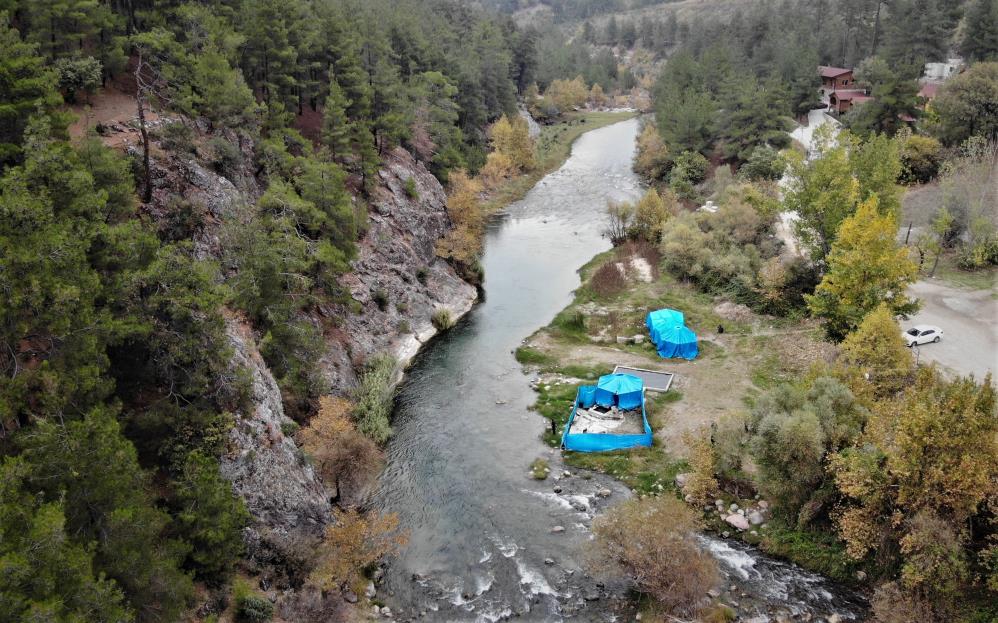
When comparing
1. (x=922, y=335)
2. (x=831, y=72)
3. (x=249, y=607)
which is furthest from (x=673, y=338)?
(x=831, y=72)

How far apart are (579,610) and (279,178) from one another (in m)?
34.1

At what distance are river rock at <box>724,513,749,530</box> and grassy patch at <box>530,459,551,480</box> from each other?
31.5ft

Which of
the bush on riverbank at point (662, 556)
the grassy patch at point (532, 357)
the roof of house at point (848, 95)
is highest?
the roof of house at point (848, 95)

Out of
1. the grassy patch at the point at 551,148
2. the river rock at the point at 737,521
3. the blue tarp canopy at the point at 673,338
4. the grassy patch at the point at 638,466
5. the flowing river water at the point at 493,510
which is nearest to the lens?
the flowing river water at the point at 493,510

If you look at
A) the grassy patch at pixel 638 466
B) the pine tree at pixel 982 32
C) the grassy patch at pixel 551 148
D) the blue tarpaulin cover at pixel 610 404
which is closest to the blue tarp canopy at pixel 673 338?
the blue tarpaulin cover at pixel 610 404

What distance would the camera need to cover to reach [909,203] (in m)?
58.8

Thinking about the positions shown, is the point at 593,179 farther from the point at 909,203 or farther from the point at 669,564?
the point at 669,564

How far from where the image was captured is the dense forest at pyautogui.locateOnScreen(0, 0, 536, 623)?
59.2ft

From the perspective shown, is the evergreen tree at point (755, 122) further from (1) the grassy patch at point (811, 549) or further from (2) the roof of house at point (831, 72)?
(1) the grassy patch at point (811, 549)

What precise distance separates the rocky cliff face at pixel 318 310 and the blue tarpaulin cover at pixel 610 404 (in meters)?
14.1

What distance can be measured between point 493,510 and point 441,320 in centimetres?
2290

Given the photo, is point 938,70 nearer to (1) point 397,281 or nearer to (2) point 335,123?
(1) point 397,281

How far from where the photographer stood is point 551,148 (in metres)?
117

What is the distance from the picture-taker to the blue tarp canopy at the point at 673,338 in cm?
4578
